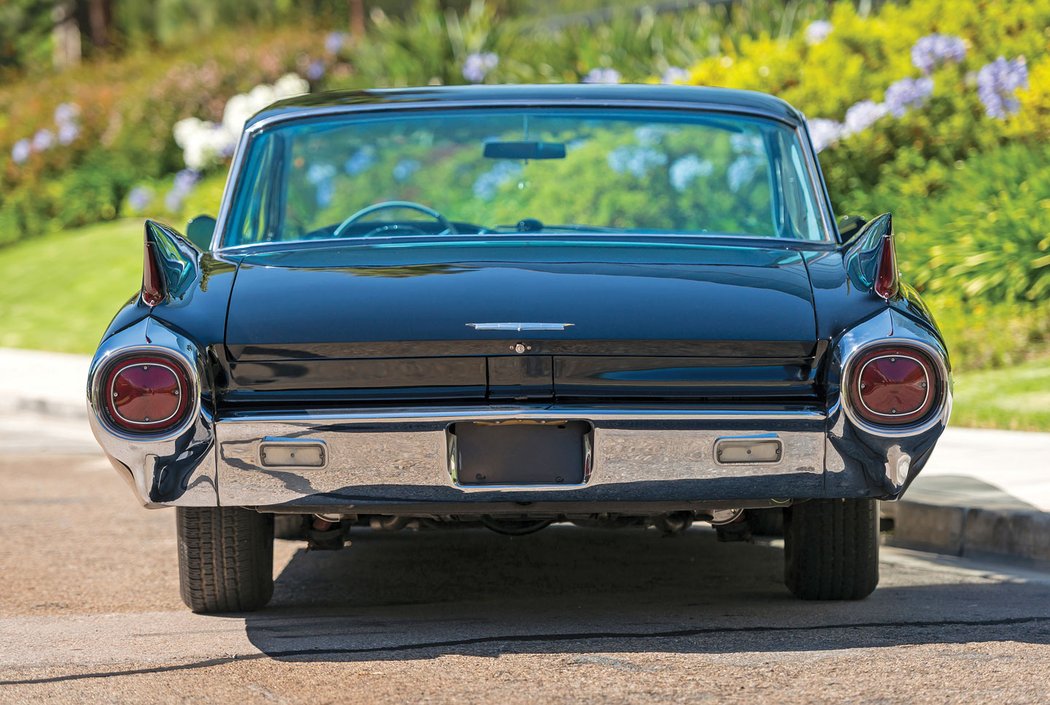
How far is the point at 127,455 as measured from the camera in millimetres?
4277

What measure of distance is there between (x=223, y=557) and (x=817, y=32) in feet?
34.9

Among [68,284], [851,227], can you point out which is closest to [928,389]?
[851,227]

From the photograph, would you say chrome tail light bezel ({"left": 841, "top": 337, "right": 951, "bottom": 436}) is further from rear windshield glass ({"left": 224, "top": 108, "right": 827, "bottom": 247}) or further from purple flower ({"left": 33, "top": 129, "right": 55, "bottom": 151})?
purple flower ({"left": 33, "top": 129, "right": 55, "bottom": 151})

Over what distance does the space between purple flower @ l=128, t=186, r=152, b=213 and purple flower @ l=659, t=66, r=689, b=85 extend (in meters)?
8.76

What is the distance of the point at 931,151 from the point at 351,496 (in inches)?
385

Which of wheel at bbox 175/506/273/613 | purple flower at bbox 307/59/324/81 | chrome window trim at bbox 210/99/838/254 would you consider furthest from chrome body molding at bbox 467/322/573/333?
purple flower at bbox 307/59/324/81

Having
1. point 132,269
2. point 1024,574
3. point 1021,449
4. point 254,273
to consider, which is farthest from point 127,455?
point 132,269

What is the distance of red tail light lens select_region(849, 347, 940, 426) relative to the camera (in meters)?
4.25

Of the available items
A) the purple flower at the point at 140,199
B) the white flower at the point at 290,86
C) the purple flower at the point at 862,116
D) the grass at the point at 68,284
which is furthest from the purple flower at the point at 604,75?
the purple flower at the point at 140,199

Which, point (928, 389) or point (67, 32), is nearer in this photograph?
point (928, 389)

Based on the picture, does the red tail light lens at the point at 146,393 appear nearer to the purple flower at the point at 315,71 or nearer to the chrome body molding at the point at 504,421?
the chrome body molding at the point at 504,421

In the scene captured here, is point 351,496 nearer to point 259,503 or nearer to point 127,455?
point 259,503

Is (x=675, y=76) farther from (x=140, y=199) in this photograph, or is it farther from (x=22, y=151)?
(x=22, y=151)

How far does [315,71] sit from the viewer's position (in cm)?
2198
